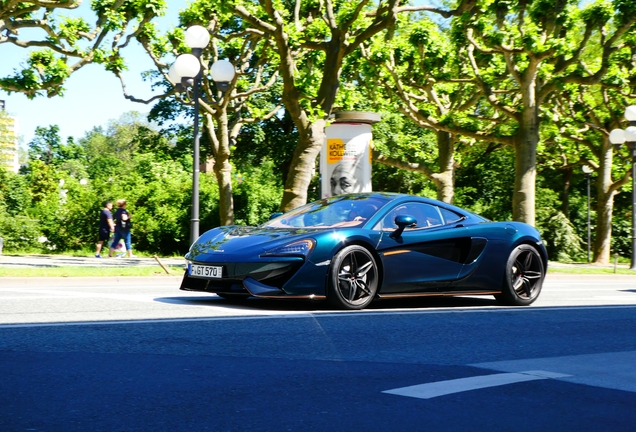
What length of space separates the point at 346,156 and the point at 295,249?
11.9 metres

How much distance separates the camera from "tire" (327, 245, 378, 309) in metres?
8.99

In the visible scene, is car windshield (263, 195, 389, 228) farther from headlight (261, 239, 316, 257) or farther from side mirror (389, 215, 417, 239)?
headlight (261, 239, 316, 257)

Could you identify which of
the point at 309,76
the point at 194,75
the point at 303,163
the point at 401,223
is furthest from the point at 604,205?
the point at 401,223

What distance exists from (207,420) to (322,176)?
16740 mm

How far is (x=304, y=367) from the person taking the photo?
580cm

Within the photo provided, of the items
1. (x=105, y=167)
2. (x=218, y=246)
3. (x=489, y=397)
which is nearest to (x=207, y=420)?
(x=489, y=397)

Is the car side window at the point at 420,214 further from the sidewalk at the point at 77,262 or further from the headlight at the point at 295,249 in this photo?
the sidewalk at the point at 77,262

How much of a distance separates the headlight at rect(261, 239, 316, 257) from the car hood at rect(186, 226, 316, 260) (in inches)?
2.8

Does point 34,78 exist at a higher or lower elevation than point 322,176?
higher

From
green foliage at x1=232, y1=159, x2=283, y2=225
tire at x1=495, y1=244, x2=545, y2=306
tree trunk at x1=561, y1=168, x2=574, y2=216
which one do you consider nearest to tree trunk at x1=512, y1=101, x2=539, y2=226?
green foliage at x1=232, y1=159, x2=283, y2=225

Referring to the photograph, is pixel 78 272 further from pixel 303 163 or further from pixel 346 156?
pixel 346 156

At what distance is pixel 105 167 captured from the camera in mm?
108562

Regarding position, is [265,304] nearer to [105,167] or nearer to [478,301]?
[478,301]

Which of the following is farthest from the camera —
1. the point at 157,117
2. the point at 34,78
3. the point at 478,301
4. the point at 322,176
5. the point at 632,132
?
the point at 157,117
